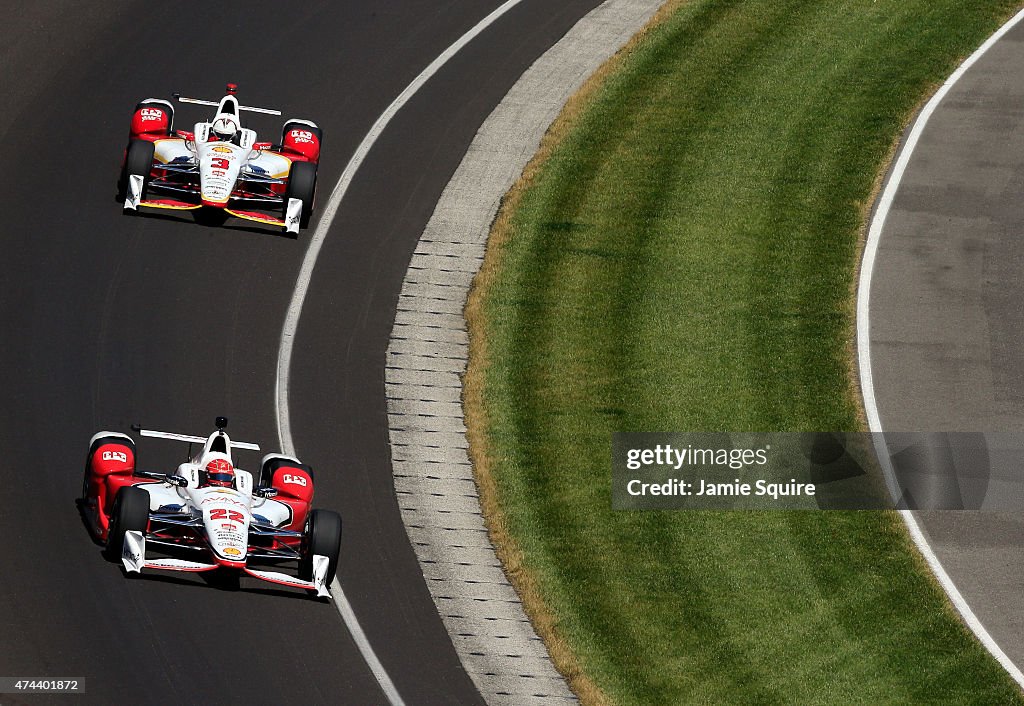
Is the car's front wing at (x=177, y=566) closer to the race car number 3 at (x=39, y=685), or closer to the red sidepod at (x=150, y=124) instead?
the race car number 3 at (x=39, y=685)

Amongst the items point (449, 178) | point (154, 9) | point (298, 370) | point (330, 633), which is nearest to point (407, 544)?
point (330, 633)

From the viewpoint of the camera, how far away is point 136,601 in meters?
22.5

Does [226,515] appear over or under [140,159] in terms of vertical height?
under

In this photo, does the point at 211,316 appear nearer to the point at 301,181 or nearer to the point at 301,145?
the point at 301,181

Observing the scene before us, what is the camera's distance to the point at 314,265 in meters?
29.2

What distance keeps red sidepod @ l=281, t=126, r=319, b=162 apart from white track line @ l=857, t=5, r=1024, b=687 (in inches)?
384

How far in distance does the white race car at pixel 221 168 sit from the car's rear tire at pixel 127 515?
7.12 metres

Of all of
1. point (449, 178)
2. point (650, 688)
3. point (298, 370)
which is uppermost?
point (449, 178)

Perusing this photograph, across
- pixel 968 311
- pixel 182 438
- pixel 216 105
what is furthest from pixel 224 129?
pixel 968 311

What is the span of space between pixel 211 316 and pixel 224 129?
128 inches

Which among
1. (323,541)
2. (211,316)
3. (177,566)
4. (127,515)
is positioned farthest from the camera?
(211,316)

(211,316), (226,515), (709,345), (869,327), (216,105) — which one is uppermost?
(216,105)

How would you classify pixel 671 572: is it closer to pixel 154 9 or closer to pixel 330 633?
pixel 330 633

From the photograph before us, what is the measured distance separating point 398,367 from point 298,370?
1.63 meters
